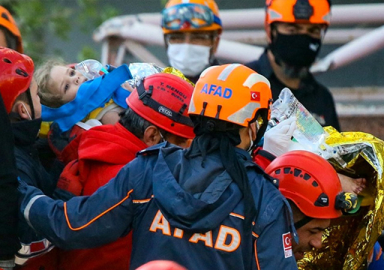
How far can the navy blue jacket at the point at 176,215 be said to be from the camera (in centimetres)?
341

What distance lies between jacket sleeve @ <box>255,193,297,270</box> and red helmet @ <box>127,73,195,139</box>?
0.81 meters

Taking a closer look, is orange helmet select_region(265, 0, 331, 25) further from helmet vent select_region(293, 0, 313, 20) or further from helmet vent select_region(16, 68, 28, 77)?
helmet vent select_region(16, 68, 28, 77)

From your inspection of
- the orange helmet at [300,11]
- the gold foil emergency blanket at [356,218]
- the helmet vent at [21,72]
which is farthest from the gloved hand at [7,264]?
the orange helmet at [300,11]

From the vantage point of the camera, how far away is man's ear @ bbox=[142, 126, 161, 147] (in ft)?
13.5

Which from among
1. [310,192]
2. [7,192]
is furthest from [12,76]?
[310,192]

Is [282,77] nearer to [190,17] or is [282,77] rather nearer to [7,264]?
[190,17]

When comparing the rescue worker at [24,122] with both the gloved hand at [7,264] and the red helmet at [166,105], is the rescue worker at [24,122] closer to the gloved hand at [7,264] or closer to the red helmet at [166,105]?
the gloved hand at [7,264]

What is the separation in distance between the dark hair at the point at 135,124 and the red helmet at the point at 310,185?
27.8 inches

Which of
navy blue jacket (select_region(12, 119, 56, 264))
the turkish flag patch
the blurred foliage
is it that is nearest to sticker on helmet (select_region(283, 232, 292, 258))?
the turkish flag patch

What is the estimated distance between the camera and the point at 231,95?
11.7ft

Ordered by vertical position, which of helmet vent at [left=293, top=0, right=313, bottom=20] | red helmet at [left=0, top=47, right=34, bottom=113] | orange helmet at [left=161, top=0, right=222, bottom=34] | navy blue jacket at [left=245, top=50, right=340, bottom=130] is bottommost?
navy blue jacket at [left=245, top=50, right=340, bottom=130]

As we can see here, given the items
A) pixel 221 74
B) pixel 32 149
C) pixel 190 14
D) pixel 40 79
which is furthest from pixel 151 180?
pixel 190 14

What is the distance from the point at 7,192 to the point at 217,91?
1035mm

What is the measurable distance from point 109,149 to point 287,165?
0.89m
